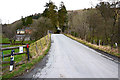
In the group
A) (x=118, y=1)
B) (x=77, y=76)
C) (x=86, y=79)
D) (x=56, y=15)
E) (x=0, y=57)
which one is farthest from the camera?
(x=56, y=15)

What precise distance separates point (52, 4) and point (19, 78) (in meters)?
51.7

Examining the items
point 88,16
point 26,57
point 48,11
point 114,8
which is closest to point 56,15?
point 48,11

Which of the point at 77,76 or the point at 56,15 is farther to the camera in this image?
the point at 56,15

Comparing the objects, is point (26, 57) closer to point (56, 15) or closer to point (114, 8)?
point (114, 8)

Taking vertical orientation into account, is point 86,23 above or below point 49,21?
below

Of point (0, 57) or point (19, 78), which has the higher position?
point (0, 57)

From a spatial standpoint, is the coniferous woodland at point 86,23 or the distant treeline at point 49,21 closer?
the coniferous woodland at point 86,23

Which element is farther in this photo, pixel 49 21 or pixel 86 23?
pixel 49 21

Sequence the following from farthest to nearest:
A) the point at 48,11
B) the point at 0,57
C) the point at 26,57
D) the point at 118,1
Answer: the point at 48,11
the point at 118,1
the point at 26,57
the point at 0,57

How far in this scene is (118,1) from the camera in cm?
1318

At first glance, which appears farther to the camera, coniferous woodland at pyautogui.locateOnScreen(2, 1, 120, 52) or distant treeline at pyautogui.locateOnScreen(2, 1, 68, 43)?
distant treeline at pyautogui.locateOnScreen(2, 1, 68, 43)

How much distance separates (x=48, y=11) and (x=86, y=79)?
49.8 m

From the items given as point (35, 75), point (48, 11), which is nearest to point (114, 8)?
point (35, 75)

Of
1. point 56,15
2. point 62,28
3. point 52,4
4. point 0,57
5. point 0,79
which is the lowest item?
point 0,79
